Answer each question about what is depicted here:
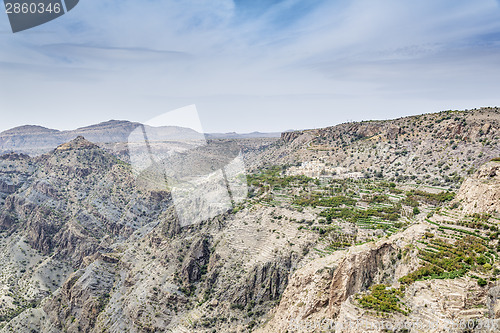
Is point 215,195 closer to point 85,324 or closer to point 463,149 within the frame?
point 85,324

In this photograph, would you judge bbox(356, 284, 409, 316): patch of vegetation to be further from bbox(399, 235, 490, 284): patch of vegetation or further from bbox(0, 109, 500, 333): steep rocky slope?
bbox(399, 235, 490, 284): patch of vegetation

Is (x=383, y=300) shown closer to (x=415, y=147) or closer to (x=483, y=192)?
(x=483, y=192)

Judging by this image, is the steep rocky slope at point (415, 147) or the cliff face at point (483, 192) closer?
the cliff face at point (483, 192)

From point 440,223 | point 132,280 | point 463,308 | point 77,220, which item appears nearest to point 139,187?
point 77,220

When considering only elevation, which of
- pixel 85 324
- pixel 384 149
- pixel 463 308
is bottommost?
pixel 85 324

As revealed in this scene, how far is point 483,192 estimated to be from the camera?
30.0 metres

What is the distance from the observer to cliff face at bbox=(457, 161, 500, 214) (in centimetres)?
2878

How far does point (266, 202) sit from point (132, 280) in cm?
2337

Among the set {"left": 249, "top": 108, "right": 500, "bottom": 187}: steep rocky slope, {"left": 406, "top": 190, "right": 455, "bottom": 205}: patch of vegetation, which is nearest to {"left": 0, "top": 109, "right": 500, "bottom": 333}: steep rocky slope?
{"left": 406, "top": 190, "right": 455, "bottom": 205}: patch of vegetation

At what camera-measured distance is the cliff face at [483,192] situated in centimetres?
2878

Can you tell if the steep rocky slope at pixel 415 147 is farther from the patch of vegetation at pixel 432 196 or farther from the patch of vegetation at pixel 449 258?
the patch of vegetation at pixel 449 258

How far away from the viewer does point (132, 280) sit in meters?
52.5

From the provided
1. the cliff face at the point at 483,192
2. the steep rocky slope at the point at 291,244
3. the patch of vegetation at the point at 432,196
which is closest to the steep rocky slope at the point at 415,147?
the steep rocky slope at the point at 291,244

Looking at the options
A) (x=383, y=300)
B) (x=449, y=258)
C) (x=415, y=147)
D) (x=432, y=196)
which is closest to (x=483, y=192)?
(x=449, y=258)
